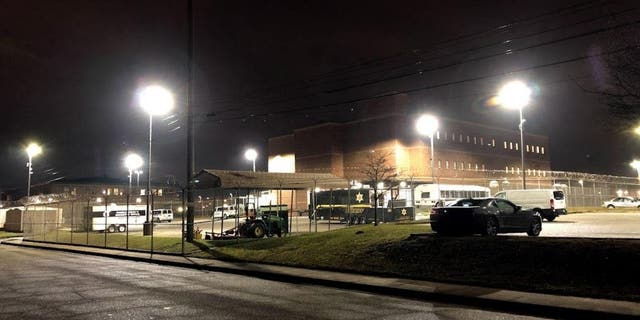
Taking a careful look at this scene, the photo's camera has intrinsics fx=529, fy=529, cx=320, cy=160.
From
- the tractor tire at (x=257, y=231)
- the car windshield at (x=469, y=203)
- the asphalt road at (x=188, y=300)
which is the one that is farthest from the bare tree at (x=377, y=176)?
the asphalt road at (x=188, y=300)

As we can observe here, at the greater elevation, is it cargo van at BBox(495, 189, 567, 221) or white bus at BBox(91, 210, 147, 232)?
cargo van at BBox(495, 189, 567, 221)

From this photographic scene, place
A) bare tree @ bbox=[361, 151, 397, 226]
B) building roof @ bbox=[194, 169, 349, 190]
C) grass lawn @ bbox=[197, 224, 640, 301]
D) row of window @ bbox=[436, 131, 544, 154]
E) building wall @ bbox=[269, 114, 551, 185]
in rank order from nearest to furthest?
grass lawn @ bbox=[197, 224, 640, 301] → building roof @ bbox=[194, 169, 349, 190] → bare tree @ bbox=[361, 151, 397, 226] → building wall @ bbox=[269, 114, 551, 185] → row of window @ bbox=[436, 131, 544, 154]

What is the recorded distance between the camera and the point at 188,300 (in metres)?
11.5

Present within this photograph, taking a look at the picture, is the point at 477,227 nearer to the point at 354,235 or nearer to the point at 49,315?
the point at 354,235

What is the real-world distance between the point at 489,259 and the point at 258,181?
17.8 metres

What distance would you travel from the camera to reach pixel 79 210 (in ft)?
162

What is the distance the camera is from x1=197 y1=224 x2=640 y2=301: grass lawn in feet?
39.3

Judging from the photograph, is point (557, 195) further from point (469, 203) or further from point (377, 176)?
point (469, 203)

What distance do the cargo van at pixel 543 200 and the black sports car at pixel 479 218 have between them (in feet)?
44.5

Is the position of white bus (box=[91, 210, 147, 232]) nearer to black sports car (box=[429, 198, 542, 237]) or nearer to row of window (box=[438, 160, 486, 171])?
black sports car (box=[429, 198, 542, 237])

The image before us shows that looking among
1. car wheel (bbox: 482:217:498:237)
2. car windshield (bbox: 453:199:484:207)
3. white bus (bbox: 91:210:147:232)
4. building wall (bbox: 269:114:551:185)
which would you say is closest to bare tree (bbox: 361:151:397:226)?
building wall (bbox: 269:114:551:185)

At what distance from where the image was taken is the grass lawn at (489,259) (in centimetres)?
1199

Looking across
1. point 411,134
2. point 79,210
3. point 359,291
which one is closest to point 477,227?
point 359,291

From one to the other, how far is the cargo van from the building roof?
36.9 feet
